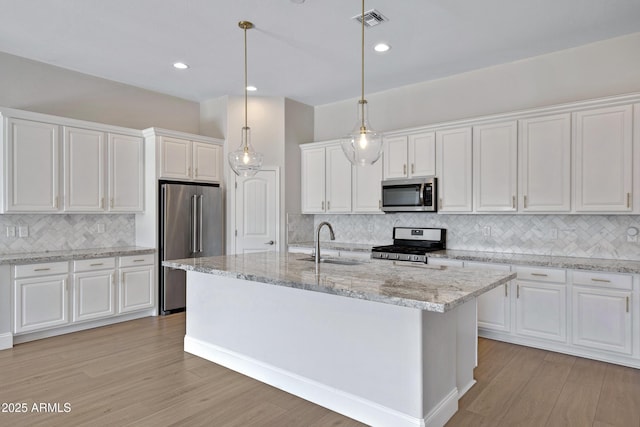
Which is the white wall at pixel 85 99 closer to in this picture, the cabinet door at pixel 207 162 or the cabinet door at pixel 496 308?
the cabinet door at pixel 207 162

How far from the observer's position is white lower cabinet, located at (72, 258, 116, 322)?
165 inches

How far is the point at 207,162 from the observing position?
215 inches

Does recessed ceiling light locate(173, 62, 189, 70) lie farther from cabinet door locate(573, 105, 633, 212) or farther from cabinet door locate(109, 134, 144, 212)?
cabinet door locate(573, 105, 633, 212)

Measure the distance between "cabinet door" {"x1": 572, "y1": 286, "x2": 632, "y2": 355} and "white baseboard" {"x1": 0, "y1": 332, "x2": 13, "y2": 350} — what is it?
528 centimetres

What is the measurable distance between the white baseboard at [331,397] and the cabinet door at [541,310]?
64.4 inches

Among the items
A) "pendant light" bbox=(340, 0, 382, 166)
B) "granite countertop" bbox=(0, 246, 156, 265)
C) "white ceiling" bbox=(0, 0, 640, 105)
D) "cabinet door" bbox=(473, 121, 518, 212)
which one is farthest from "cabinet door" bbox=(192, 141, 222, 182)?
"cabinet door" bbox=(473, 121, 518, 212)

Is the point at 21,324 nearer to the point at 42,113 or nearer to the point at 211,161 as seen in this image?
the point at 42,113

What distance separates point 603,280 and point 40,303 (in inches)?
210

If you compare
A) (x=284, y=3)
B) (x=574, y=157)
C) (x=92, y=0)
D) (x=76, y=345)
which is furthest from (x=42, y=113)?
(x=574, y=157)

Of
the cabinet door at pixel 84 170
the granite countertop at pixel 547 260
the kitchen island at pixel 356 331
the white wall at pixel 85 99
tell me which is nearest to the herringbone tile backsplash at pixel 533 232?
the granite countertop at pixel 547 260

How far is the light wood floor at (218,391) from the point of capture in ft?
8.06

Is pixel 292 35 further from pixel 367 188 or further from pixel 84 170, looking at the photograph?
pixel 84 170

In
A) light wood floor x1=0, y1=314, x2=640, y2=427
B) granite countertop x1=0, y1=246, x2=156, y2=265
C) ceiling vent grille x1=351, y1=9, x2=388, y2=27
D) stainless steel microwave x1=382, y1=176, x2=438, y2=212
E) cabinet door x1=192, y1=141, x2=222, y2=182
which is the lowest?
light wood floor x1=0, y1=314, x2=640, y2=427

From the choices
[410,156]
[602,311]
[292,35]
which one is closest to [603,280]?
[602,311]
